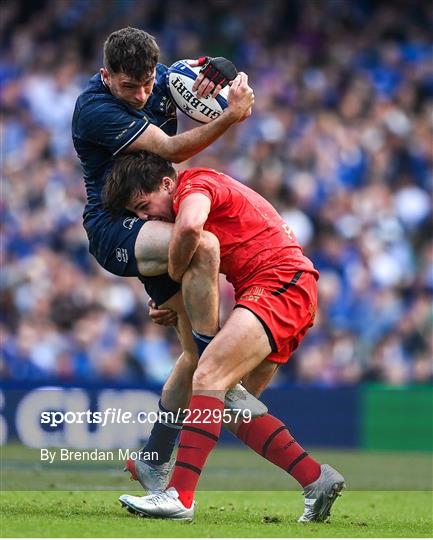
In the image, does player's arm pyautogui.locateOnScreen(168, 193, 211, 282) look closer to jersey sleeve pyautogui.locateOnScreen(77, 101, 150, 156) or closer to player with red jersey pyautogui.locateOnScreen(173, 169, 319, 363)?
player with red jersey pyautogui.locateOnScreen(173, 169, 319, 363)

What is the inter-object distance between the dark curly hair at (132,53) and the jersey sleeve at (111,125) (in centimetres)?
23

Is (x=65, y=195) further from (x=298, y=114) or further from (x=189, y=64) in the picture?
(x=189, y=64)

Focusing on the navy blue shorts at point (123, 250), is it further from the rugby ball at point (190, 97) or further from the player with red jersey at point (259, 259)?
the rugby ball at point (190, 97)

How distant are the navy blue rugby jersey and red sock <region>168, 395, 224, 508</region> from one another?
1256 mm

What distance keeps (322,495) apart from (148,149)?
6.77ft

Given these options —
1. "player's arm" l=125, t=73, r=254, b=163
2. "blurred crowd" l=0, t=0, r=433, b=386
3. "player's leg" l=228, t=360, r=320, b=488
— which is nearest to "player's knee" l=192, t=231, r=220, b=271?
"player's arm" l=125, t=73, r=254, b=163

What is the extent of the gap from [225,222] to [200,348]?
699mm

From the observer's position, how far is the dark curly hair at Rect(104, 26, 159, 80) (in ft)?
23.2

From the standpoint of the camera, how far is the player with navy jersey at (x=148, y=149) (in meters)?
7.06

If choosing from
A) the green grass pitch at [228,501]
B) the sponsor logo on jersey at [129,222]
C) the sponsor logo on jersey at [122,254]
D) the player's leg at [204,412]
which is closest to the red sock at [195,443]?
the player's leg at [204,412]

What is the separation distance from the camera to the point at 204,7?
1981 centimetres

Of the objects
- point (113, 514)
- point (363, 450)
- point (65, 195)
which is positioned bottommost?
point (363, 450)

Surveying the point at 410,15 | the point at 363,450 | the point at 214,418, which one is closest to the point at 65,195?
the point at 363,450

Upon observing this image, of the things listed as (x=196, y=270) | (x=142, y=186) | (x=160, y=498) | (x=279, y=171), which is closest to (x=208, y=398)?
(x=160, y=498)
